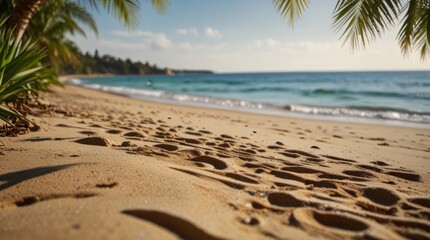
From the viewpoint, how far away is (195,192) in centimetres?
167

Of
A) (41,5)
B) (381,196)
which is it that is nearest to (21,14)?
(41,5)

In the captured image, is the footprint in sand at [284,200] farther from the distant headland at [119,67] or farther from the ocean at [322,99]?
the distant headland at [119,67]

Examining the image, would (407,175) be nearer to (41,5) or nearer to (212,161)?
(212,161)

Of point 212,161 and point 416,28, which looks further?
point 416,28

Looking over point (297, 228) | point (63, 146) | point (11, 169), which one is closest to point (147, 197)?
point (297, 228)

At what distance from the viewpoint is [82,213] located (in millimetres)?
1350

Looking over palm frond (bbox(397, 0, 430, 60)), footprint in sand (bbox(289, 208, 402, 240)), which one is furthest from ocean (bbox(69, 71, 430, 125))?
footprint in sand (bbox(289, 208, 402, 240))

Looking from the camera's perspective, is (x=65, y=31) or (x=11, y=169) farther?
(x=65, y=31)

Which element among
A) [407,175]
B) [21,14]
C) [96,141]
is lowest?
[407,175]

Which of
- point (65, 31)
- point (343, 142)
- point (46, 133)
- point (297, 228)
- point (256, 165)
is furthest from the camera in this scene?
point (65, 31)

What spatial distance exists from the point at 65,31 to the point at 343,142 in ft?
45.4

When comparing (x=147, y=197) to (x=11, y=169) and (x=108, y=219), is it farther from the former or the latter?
(x=11, y=169)

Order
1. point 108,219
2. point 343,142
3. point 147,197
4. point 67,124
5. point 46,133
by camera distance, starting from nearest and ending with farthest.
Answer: point 108,219, point 147,197, point 46,133, point 67,124, point 343,142

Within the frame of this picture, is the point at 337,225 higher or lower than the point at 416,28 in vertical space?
lower
